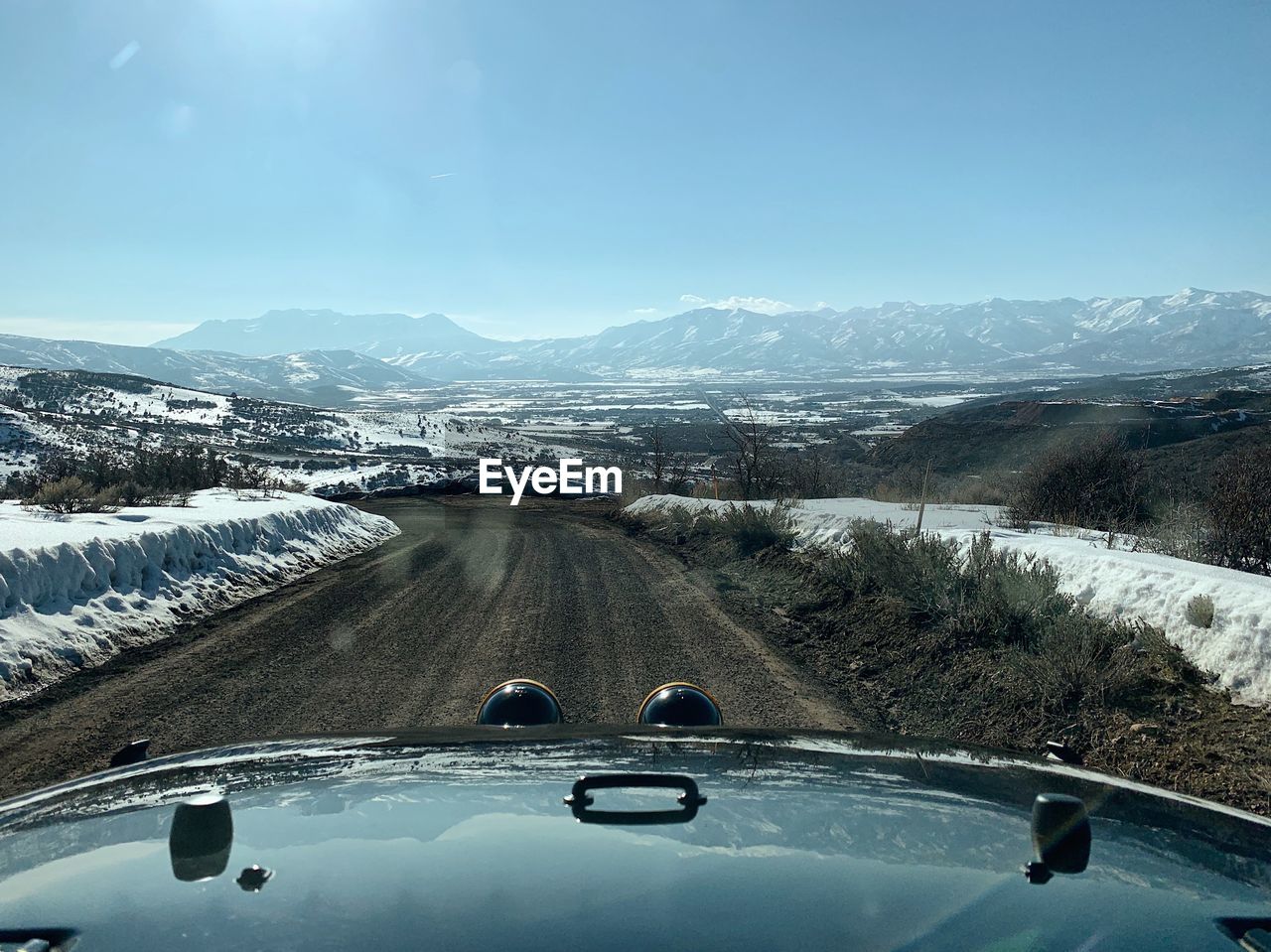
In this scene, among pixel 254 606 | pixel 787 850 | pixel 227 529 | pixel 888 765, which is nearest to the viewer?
pixel 787 850

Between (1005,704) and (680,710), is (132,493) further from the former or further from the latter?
(1005,704)

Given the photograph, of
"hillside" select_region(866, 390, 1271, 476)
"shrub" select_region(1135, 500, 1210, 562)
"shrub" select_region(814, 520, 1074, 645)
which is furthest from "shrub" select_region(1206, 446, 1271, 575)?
"hillside" select_region(866, 390, 1271, 476)

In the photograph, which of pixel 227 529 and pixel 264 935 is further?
pixel 227 529

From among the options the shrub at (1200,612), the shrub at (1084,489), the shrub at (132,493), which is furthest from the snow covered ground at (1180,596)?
the shrub at (132,493)

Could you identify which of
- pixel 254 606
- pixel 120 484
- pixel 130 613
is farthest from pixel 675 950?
pixel 120 484

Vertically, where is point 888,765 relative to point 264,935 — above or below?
below

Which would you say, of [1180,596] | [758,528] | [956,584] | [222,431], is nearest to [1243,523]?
[1180,596]

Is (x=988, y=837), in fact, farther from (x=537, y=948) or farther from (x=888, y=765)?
(x=537, y=948)
